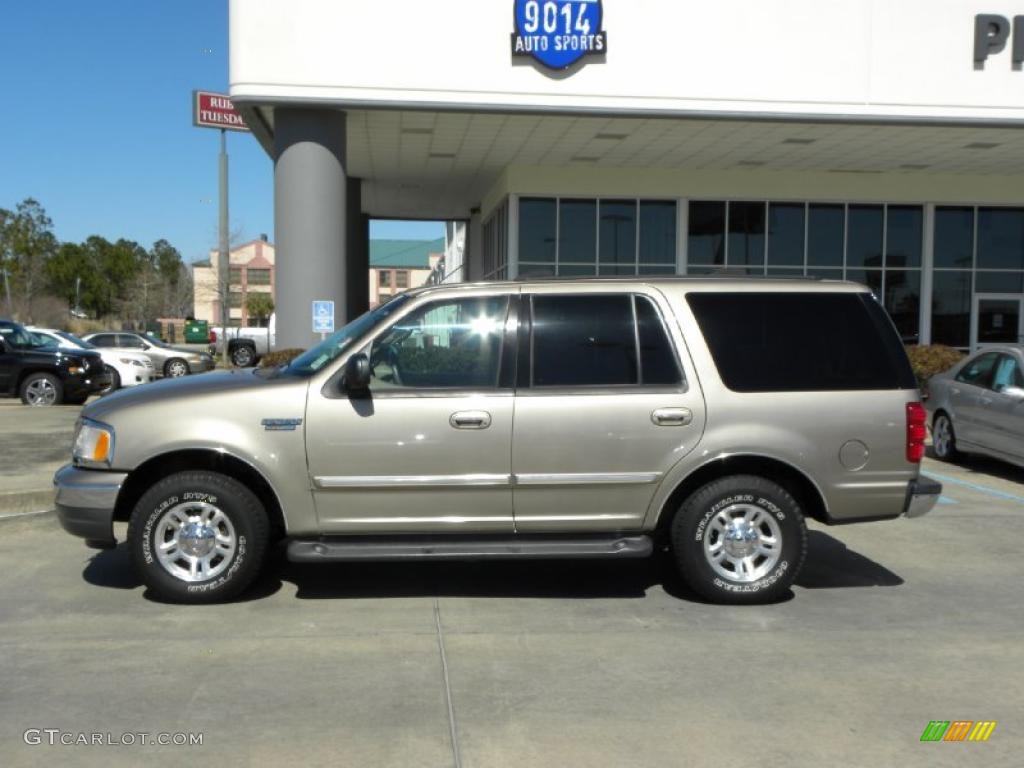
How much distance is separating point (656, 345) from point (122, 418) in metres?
3.28

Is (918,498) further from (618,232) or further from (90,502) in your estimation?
(618,232)

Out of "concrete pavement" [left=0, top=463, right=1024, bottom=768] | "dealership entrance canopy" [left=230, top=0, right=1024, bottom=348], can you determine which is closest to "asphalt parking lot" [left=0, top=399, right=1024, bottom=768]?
"concrete pavement" [left=0, top=463, right=1024, bottom=768]

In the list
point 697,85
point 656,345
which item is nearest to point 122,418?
point 656,345

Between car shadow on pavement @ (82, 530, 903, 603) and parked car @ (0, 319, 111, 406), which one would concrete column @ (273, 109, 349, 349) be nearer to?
parked car @ (0, 319, 111, 406)

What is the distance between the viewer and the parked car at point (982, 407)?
10.0 meters

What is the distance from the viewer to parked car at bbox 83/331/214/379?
2706cm

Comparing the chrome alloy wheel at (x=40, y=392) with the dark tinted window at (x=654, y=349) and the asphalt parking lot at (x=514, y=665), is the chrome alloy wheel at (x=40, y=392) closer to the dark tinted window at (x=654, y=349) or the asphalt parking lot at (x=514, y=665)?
the asphalt parking lot at (x=514, y=665)

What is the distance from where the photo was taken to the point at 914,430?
567cm

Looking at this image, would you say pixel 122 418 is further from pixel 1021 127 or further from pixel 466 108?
pixel 1021 127

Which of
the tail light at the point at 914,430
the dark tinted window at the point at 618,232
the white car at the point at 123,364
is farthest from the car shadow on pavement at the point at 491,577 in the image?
the white car at the point at 123,364

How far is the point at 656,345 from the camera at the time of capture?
574cm

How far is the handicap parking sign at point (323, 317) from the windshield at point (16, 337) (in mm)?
6664

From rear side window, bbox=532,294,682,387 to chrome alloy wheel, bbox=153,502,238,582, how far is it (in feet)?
6.91

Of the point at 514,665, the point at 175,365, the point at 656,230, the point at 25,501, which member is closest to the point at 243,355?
the point at 175,365
